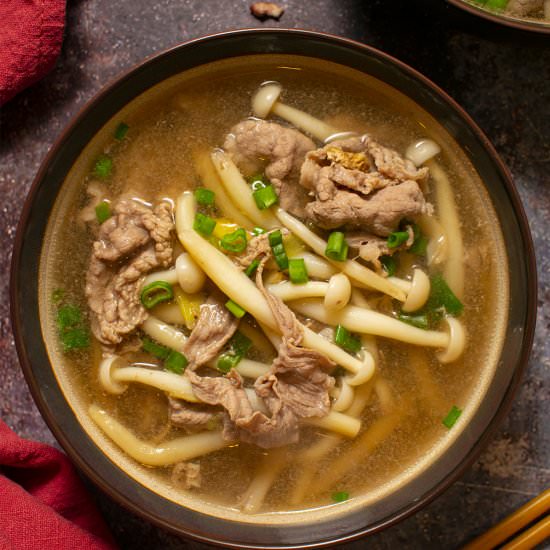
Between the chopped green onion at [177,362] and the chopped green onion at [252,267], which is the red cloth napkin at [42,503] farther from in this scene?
the chopped green onion at [252,267]

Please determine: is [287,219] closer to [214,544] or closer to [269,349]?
[269,349]

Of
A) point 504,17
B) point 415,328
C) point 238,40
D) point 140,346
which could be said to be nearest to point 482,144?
point 504,17

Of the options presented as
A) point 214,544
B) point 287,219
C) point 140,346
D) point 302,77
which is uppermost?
point 302,77

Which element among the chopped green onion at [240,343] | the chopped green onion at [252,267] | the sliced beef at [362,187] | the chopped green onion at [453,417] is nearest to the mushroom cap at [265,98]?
the sliced beef at [362,187]

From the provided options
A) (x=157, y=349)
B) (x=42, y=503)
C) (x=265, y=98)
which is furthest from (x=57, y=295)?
(x=265, y=98)

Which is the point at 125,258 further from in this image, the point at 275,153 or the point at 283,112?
the point at 283,112
